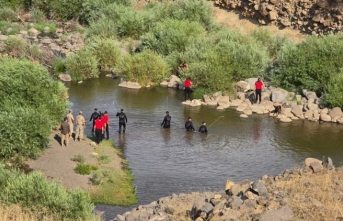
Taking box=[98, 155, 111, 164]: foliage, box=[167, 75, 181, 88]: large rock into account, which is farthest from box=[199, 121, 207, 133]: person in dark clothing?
box=[167, 75, 181, 88]: large rock

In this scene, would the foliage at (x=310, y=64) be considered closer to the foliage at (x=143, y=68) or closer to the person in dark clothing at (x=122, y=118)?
the foliage at (x=143, y=68)

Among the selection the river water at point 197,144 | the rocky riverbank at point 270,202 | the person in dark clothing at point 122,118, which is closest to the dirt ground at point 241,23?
the river water at point 197,144

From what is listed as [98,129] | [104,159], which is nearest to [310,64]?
[98,129]

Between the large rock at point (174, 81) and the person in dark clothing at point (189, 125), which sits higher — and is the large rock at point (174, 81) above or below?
above

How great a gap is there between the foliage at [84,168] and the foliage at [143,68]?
20.4 m

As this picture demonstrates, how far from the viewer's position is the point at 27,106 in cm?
3278

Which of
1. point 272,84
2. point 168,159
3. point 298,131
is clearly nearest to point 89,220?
point 168,159

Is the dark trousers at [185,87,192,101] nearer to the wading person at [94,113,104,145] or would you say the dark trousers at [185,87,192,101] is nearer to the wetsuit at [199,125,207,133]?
the wetsuit at [199,125,207,133]

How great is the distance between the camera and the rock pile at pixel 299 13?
201ft

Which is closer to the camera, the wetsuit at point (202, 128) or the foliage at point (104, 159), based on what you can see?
the foliage at point (104, 159)

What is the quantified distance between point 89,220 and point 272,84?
28.5 meters

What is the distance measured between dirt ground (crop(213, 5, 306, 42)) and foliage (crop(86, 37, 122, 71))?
1769cm

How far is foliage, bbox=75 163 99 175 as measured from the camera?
2972 centimetres

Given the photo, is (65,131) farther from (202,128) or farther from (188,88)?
(188,88)
